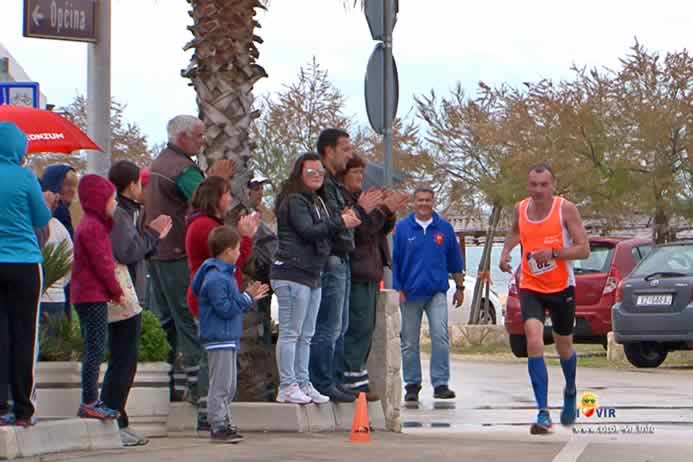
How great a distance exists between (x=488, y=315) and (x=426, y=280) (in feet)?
44.0

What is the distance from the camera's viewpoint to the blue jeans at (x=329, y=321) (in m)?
12.0

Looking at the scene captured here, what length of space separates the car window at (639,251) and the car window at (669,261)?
4.82 feet

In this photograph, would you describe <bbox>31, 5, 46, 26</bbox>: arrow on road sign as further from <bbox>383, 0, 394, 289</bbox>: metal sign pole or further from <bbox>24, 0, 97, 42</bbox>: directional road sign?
<bbox>383, 0, 394, 289</bbox>: metal sign pole

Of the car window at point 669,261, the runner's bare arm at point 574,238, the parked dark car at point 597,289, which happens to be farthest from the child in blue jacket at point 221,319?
the parked dark car at point 597,289

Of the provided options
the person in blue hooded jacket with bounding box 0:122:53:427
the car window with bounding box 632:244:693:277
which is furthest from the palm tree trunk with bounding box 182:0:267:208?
the car window with bounding box 632:244:693:277

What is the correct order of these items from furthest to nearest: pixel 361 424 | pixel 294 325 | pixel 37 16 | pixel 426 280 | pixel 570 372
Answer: pixel 426 280 < pixel 570 372 < pixel 37 16 < pixel 294 325 < pixel 361 424

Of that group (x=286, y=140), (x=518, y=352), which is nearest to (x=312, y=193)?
(x=518, y=352)

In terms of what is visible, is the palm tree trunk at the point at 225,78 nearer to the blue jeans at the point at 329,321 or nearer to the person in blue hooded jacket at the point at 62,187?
the person in blue hooded jacket at the point at 62,187

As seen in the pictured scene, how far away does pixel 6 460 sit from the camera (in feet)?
29.6

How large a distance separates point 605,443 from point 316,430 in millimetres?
2021

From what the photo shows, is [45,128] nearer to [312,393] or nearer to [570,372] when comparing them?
[312,393]

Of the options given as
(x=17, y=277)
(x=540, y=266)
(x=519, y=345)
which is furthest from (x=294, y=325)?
(x=519, y=345)

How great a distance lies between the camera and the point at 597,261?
22.5 metres

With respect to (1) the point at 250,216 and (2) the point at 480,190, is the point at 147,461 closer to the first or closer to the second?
(1) the point at 250,216
